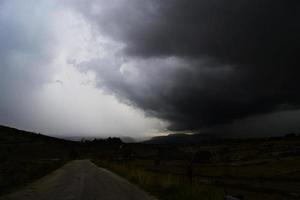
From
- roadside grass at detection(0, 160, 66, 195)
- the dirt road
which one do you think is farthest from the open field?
roadside grass at detection(0, 160, 66, 195)

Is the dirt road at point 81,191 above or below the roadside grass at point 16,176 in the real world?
below

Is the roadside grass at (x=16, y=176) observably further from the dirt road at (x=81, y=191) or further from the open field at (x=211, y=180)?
the open field at (x=211, y=180)

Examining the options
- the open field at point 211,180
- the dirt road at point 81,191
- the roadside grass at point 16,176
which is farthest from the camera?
the roadside grass at point 16,176

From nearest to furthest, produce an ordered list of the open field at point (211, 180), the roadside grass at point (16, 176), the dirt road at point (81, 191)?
the dirt road at point (81, 191) < the open field at point (211, 180) < the roadside grass at point (16, 176)

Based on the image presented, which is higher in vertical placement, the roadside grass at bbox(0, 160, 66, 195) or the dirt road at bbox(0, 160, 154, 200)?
the roadside grass at bbox(0, 160, 66, 195)

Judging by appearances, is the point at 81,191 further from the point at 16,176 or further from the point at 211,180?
the point at 211,180

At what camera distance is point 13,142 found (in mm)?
130625

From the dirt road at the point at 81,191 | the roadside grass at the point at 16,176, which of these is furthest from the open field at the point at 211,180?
the roadside grass at the point at 16,176

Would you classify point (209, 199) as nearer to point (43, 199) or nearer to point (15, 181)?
point (43, 199)

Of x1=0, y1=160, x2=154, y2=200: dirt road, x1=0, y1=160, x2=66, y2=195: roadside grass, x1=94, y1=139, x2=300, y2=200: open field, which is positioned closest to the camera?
x1=0, y1=160, x2=154, y2=200: dirt road

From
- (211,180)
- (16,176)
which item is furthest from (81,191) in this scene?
(211,180)

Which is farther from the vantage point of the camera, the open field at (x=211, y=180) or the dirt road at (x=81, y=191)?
the open field at (x=211, y=180)

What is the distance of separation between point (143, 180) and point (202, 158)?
143m

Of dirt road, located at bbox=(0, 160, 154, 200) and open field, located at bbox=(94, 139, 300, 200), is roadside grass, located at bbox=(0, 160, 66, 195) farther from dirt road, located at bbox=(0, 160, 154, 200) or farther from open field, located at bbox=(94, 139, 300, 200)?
open field, located at bbox=(94, 139, 300, 200)
